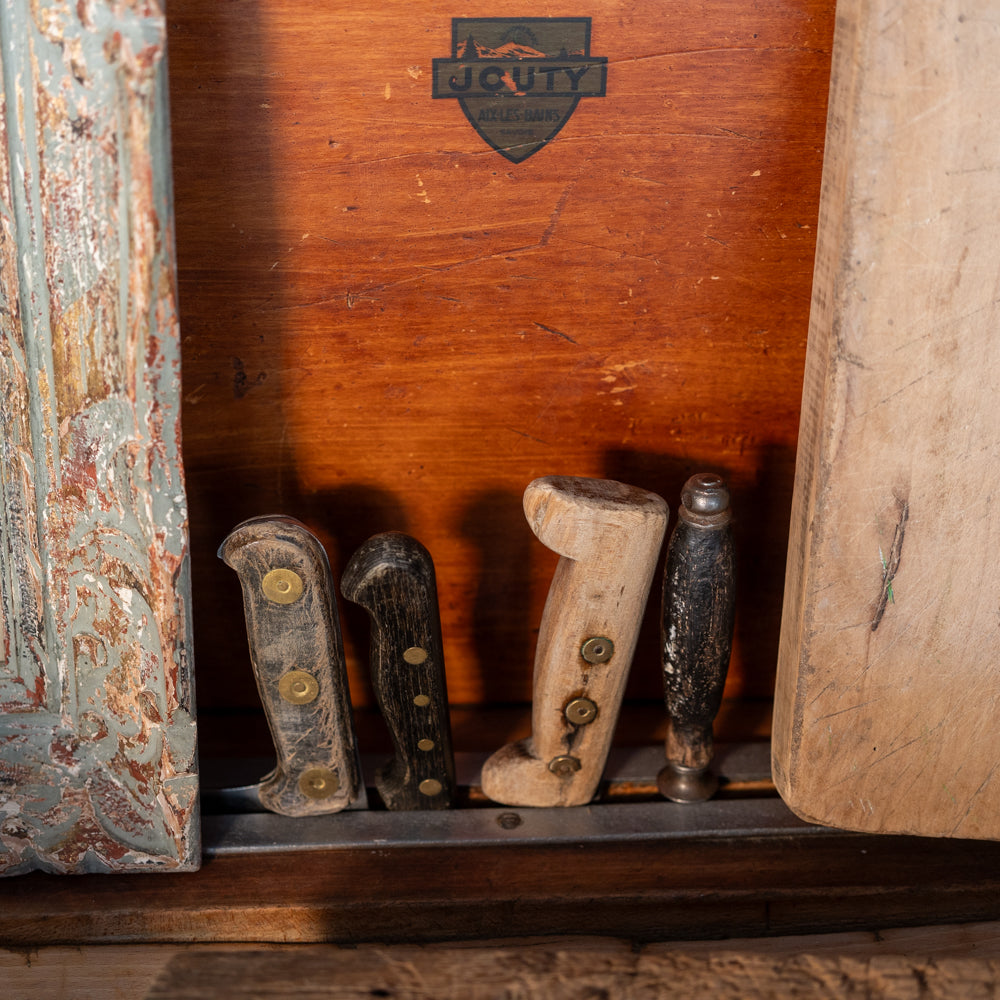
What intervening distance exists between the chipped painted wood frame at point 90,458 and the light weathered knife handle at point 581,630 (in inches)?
13.7

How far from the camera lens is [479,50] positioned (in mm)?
975

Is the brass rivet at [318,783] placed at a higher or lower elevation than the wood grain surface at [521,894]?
higher

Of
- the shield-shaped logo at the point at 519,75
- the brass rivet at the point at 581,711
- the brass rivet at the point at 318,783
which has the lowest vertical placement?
the brass rivet at the point at 318,783

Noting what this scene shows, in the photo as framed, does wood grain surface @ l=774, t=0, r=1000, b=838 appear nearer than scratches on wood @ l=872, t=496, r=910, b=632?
Yes

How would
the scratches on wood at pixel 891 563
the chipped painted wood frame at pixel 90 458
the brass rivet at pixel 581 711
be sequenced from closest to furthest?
the chipped painted wood frame at pixel 90 458
the scratches on wood at pixel 891 563
the brass rivet at pixel 581 711

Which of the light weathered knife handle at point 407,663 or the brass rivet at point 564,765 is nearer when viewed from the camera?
the light weathered knife handle at point 407,663

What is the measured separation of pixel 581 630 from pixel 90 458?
0.50m

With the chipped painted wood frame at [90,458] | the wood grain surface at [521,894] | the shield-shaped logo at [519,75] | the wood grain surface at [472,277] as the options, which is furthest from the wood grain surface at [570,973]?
the shield-shaped logo at [519,75]

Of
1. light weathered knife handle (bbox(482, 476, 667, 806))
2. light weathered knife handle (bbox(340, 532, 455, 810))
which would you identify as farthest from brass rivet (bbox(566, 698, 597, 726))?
light weathered knife handle (bbox(340, 532, 455, 810))

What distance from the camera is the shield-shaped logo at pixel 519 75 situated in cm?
97

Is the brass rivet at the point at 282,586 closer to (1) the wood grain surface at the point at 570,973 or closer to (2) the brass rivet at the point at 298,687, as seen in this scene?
(2) the brass rivet at the point at 298,687

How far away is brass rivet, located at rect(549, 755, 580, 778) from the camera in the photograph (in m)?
1.13

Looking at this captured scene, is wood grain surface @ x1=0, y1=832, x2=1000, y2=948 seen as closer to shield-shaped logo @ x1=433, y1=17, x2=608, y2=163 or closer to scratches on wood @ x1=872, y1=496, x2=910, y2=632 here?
scratches on wood @ x1=872, y1=496, x2=910, y2=632

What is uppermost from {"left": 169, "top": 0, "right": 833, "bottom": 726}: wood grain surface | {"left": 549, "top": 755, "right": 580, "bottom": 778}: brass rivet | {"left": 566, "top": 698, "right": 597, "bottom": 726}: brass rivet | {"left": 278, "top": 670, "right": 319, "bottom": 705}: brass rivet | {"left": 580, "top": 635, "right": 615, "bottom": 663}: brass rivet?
{"left": 169, "top": 0, "right": 833, "bottom": 726}: wood grain surface
